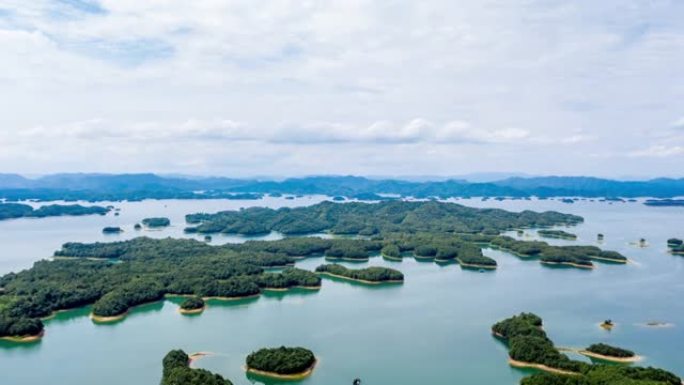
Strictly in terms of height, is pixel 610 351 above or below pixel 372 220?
below

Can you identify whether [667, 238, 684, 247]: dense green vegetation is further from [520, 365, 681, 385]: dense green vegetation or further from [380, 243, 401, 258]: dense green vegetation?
[520, 365, 681, 385]: dense green vegetation

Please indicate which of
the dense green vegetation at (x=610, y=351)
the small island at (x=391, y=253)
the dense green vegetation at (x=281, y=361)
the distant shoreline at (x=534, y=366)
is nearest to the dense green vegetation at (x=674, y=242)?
the small island at (x=391, y=253)

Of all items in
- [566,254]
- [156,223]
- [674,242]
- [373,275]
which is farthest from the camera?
[156,223]

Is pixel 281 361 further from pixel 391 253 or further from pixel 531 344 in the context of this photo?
pixel 391 253

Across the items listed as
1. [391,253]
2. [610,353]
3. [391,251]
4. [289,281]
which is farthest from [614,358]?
[391,251]

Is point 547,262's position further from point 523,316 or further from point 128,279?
point 128,279

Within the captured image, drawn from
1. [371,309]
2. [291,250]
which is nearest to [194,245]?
[291,250]

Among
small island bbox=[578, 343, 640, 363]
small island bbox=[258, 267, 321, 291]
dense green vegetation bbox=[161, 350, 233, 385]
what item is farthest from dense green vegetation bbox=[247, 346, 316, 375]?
small island bbox=[258, 267, 321, 291]
